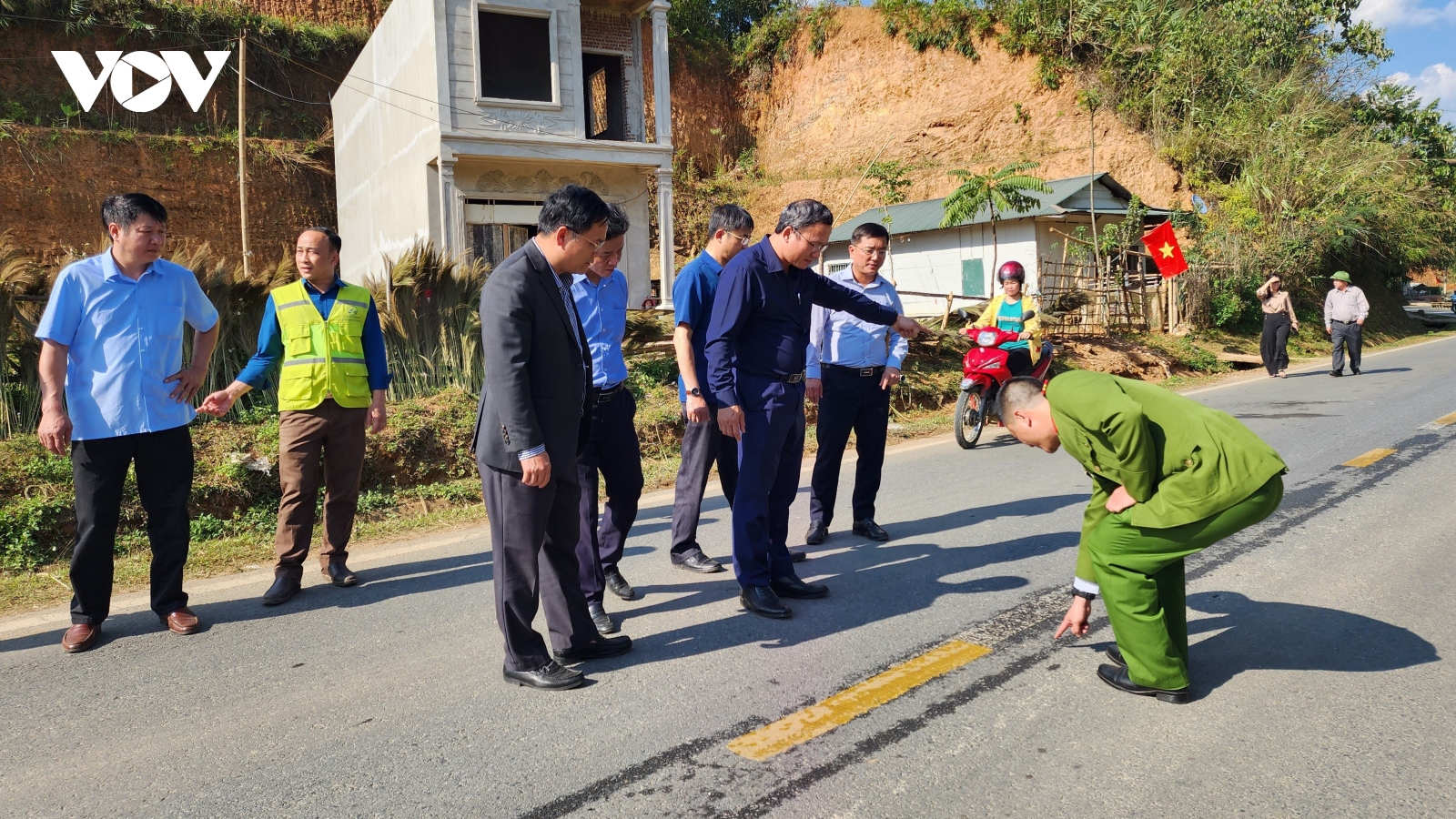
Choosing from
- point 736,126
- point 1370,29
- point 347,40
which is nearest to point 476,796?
point 347,40

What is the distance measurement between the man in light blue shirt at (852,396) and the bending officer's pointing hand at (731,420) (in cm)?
154

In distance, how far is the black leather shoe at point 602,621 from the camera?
14.5 feet

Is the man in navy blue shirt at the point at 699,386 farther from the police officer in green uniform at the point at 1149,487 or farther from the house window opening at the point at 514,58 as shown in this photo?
the house window opening at the point at 514,58

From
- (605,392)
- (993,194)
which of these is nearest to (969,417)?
(605,392)

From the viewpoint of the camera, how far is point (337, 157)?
2300 cm

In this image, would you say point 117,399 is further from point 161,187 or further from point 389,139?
point 161,187

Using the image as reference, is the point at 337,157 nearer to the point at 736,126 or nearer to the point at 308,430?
the point at 736,126

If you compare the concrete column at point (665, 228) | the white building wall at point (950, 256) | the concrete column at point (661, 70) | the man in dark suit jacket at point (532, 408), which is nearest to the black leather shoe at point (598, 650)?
the man in dark suit jacket at point (532, 408)

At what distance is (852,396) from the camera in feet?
20.0

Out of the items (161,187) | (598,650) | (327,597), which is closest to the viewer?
(598,650)

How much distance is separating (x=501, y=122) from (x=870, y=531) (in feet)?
40.8

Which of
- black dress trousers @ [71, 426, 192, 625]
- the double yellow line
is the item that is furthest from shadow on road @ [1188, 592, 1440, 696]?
black dress trousers @ [71, 426, 192, 625]

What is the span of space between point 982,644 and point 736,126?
34919 mm

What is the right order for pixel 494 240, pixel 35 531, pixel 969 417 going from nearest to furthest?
pixel 35 531 < pixel 969 417 < pixel 494 240
